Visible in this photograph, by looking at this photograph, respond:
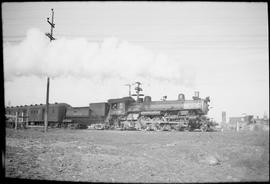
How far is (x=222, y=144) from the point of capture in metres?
9.59

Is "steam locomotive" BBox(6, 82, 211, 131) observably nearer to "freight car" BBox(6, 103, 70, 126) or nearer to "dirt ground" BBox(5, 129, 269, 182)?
"freight car" BBox(6, 103, 70, 126)

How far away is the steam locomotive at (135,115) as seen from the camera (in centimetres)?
2009

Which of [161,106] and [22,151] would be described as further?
[161,106]

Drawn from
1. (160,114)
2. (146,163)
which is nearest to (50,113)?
(160,114)

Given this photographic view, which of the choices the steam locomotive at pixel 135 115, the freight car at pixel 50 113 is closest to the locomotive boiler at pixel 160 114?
the steam locomotive at pixel 135 115

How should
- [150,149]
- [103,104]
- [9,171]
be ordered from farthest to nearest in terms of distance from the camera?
[103,104]
[150,149]
[9,171]

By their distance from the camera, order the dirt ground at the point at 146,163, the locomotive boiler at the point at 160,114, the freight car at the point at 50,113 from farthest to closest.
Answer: the freight car at the point at 50,113, the locomotive boiler at the point at 160,114, the dirt ground at the point at 146,163

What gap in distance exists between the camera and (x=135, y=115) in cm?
2261

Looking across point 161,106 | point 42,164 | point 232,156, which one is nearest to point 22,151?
point 42,164

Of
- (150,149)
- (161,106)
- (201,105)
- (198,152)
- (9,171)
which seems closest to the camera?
(9,171)

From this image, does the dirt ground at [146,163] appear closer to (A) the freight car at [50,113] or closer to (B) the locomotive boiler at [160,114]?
(B) the locomotive boiler at [160,114]

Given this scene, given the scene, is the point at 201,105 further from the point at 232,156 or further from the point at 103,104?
the point at 232,156

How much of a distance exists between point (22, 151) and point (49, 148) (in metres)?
1.13

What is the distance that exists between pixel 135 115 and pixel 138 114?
373mm
